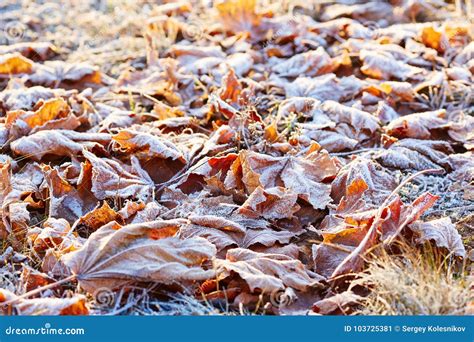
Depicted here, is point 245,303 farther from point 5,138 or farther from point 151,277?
point 5,138

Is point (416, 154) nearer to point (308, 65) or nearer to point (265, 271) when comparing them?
point (308, 65)

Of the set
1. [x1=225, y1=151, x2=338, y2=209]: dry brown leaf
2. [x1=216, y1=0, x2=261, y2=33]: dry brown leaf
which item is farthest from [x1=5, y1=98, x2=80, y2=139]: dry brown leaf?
[x1=216, y1=0, x2=261, y2=33]: dry brown leaf

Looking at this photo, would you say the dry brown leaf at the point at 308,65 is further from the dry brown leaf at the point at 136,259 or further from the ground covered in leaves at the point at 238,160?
the dry brown leaf at the point at 136,259

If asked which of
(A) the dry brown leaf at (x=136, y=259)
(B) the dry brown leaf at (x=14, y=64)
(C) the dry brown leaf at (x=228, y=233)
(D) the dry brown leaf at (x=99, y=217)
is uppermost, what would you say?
(B) the dry brown leaf at (x=14, y=64)

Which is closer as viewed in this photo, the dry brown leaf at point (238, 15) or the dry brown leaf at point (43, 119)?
the dry brown leaf at point (43, 119)

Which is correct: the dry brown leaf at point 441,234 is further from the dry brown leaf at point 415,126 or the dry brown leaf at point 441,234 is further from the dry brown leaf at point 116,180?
the dry brown leaf at point 116,180

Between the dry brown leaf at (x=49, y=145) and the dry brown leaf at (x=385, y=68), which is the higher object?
the dry brown leaf at (x=49, y=145)

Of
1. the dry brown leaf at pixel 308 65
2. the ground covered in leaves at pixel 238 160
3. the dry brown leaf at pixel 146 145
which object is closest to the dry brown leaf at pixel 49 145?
the ground covered in leaves at pixel 238 160

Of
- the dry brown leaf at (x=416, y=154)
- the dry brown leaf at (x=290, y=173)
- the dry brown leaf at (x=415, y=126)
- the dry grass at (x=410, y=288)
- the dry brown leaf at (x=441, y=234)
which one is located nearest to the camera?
the dry grass at (x=410, y=288)

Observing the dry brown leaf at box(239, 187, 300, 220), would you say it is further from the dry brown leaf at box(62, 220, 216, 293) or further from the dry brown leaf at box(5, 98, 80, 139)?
the dry brown leaf at box(5, 98, 80, 139)

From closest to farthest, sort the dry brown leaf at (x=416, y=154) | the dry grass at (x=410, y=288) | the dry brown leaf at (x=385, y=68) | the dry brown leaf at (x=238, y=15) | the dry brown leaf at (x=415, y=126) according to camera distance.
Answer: the dry grass at (x=410, y=288), the dry brown leaf at (x=416, y=154), the dry brown leaf at (x=415, y=126), the dry brown leaf at (x=385, y=68), the dry brown leaf at (x=238, y=15)
